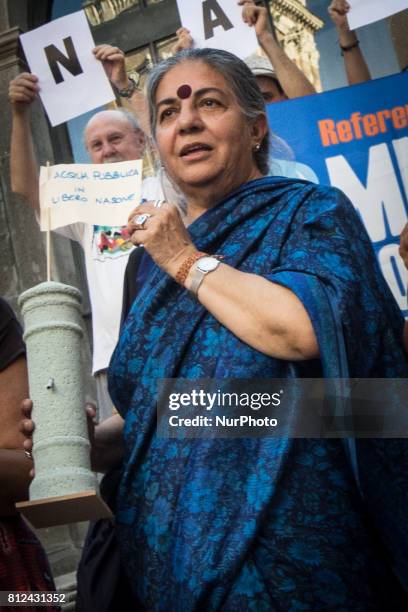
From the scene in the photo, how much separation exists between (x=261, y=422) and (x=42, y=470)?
1.19ft

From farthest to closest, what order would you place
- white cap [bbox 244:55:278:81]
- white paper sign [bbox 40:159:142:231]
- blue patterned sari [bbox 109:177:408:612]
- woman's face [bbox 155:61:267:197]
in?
white cap [bbox 244:55:278:81] → white paper sign [bbox 40:159:142:231] → woman's face [bbox 155:61:267:197] → blue patterned sari [bbox 109:177:408:612]

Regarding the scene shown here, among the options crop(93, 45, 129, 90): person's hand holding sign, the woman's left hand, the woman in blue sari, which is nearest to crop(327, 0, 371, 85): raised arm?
crop(93, 45, 129, 90): person's hand holding sign

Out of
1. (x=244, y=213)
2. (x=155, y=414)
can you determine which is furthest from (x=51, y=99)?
(x=155, y=414)

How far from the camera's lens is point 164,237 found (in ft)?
4.99

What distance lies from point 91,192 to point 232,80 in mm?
642

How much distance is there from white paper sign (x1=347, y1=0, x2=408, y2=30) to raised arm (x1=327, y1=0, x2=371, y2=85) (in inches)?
2.1

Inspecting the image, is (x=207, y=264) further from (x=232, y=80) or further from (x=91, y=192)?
(x=91, y=192)

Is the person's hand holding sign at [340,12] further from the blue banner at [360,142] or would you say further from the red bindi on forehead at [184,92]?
the red bindi on forehead at [184,92]

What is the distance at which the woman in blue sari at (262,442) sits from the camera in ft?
4.38

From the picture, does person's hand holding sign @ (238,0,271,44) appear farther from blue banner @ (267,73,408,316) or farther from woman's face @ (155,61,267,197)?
woman's face @ (155,61,267,197)

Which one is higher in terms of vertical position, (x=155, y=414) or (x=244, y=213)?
(x=244, y=213)

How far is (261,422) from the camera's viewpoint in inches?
54.5

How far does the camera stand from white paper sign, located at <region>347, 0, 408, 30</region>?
8.05 ft

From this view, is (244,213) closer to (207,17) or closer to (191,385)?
(191,385)
